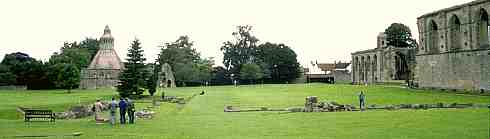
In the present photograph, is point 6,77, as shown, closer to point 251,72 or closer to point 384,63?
point 251,72

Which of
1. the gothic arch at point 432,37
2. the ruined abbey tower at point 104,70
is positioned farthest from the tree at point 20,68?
the gothic arch at point 432,37

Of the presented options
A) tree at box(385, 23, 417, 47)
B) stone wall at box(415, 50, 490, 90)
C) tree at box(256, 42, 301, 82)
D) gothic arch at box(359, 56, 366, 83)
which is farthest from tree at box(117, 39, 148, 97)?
tree at box(385, 23, 417, 47)

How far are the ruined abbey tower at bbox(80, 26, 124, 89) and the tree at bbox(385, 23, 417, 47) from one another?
52074mm

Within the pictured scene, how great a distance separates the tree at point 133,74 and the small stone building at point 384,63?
155ft

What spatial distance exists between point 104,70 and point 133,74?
131 feet

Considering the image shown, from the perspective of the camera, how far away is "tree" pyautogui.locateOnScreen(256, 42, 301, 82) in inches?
4459

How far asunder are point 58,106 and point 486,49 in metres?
37.9

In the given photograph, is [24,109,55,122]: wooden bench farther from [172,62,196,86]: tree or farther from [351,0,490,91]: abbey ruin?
[172,62,196,86]: tree

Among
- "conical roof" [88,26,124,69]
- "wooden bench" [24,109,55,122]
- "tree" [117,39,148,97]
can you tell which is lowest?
"wooden bench" [24,109,55,122]

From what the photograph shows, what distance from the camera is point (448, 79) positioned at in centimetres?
6022

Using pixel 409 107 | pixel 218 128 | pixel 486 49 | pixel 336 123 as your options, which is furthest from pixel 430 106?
pixel 486 49

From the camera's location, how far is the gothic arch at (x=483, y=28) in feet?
184

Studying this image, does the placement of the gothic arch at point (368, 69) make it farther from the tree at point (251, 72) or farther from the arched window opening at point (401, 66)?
the tree at point (251, 72)

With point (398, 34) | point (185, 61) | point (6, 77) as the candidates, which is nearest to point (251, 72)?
point (185, 61)
